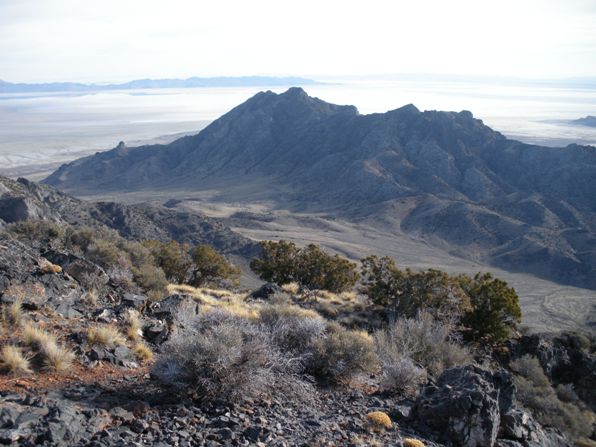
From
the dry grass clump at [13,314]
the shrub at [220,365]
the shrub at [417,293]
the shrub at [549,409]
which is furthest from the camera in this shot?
the shrub at [417,293]

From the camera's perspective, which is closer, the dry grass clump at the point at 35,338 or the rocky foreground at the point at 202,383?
the rocky foreground at the point at 202,383

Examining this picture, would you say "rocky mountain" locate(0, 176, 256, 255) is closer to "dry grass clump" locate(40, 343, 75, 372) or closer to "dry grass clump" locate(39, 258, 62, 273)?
"dry grass clump" locate(39, 258, 62, 273)

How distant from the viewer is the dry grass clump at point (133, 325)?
10.4 metres

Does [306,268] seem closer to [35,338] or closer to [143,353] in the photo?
[143,353]

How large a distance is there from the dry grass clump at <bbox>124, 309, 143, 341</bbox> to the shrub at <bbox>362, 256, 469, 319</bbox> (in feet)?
39.9

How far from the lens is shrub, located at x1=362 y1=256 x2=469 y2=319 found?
21.0 meters

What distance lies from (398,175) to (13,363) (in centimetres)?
11966

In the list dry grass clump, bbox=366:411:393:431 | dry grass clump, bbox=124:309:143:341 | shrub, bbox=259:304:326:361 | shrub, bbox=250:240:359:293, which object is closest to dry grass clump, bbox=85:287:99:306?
dry grass clump, bbox=124:309:143:341

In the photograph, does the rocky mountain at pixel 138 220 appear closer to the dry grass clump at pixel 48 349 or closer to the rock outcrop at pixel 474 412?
the dry grass clump at pixel 48 349

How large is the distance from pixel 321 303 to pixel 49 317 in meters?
12.4

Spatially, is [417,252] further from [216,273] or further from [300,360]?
[300,360]

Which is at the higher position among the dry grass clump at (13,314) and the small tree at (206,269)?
the dry grass clump at (13,314)

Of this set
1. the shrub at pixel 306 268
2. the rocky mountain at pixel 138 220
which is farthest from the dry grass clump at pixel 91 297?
the rocky mountain at pixel 138 220

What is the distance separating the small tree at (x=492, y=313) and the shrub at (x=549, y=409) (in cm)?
264
